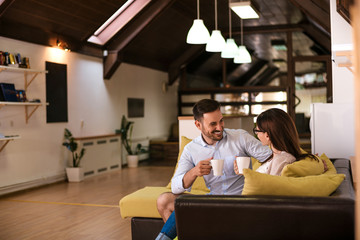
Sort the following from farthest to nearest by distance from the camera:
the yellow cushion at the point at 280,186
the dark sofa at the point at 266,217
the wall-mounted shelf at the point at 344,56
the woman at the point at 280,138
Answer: the wall-mounted shelf at the point at 344,56 → the woman at the point at 280,138 → the yellow cushion at the point at 280,186 → the dark sofa at the point at 266,217

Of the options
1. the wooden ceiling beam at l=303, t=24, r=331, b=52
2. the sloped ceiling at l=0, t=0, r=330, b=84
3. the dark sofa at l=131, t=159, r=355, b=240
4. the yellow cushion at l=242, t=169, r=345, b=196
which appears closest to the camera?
the dark sofa at l=131, t=159, r=355, b=240

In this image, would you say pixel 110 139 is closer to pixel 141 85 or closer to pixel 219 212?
pixel 141 85

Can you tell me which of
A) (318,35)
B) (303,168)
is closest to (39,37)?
(303,168)

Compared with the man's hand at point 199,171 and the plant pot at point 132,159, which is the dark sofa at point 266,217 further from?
the plant pot at point 132,159

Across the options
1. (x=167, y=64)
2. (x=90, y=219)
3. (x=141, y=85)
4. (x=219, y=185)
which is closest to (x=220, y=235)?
(x=219, y=185)

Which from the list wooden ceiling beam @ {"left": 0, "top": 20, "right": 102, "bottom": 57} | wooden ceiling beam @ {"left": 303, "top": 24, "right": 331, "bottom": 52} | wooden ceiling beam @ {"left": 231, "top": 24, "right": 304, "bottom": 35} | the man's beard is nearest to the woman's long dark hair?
the man's beard

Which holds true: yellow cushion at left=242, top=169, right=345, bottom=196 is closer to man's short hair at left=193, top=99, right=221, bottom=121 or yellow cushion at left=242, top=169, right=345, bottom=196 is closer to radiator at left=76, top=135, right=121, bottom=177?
man's short hair at left=193, top=99, right=221, bottom=121

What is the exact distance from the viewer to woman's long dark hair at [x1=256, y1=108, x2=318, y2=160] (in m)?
2.52

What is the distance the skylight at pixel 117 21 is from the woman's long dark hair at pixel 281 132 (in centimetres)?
703

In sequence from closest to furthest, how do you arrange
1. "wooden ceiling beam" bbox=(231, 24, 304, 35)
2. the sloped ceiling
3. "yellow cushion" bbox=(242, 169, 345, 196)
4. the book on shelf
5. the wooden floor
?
"yellow cushion" bbox=(242, 169, 345, 196) → the wooden floor → the book on shelf → the sloped ceiling → "wooden ceiling beam" bbox=(231, 24, 304, 35)

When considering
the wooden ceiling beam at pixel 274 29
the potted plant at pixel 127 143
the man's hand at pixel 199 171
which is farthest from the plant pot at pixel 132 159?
the man's hand at pixel 199 171

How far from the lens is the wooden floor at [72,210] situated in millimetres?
4543

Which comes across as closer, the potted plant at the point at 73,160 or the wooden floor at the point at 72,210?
the wooden floor at the point at 72,210

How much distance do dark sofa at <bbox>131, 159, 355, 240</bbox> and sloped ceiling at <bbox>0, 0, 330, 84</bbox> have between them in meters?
5.41
